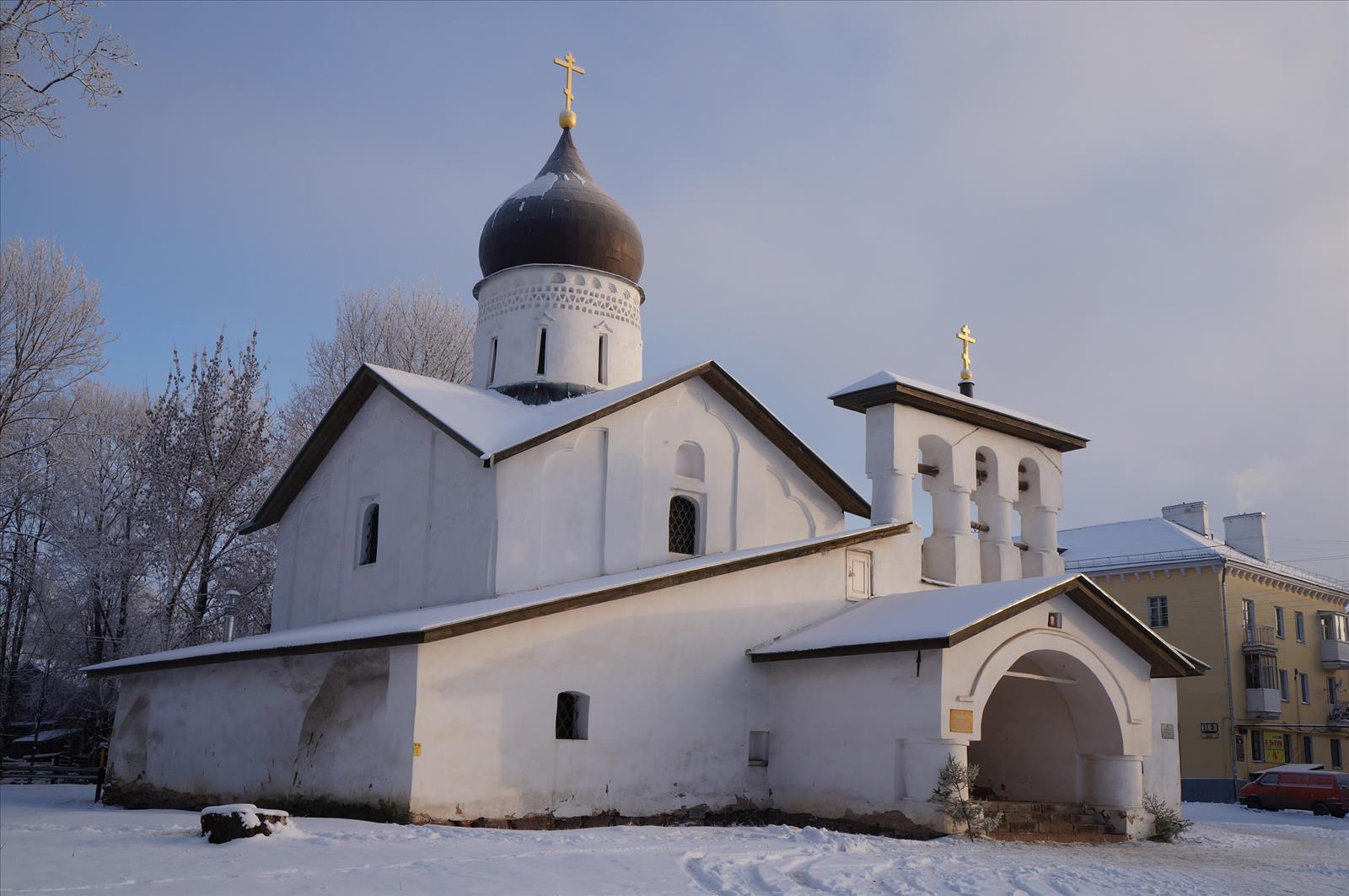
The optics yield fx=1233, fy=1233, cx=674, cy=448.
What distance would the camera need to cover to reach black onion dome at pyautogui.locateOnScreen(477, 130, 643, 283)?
68.6 ft

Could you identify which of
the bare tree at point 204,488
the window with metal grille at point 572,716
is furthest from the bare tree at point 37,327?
the window with metal grille at point 572,716

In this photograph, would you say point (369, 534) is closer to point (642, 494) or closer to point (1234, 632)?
point (642, 494)

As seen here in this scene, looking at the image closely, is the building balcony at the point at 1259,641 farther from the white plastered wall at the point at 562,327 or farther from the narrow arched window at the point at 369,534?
the narrow arched window at the point at 369,534

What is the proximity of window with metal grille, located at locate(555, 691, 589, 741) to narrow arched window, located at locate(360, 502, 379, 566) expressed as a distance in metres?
5.33

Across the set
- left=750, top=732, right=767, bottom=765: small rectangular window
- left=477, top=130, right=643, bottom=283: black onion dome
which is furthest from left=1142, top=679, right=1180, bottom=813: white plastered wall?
left=477, top=130, right=643, bottom=283: black onion dome

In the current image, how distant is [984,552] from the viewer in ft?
59.4

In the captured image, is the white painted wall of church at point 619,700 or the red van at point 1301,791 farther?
the red van at point 1301,791

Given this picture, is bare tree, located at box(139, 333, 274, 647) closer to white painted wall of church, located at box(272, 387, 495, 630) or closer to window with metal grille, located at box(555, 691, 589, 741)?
white painted wall of church, located at box(272, 387, 495, 630)

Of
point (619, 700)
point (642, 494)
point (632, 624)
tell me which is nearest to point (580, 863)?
point (619, 700)

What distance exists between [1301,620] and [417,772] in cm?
2972

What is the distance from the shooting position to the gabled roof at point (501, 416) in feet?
54.0

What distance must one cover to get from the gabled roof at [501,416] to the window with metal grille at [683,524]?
1643 millimetres

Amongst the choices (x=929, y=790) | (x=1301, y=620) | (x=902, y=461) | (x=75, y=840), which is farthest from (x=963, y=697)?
(x=1301, y=620)

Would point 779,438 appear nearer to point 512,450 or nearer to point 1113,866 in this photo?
point 512,450
